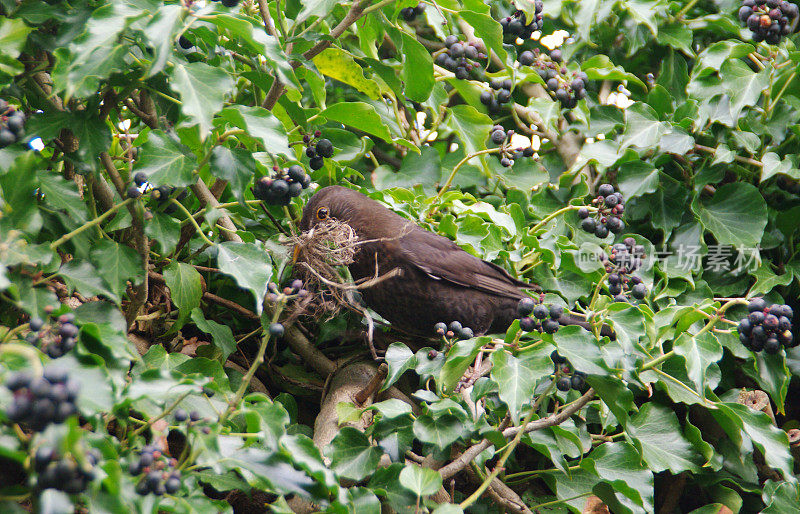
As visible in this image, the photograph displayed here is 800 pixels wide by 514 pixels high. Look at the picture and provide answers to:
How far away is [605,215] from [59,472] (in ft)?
6.49

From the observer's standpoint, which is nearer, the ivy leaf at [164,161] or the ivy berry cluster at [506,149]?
the ivy leaf at [164,161]

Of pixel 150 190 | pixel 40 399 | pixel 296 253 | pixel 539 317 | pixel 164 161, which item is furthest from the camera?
pixel 296 253

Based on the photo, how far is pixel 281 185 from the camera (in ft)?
6.21

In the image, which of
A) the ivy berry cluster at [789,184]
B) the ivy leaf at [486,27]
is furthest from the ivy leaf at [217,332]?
the ivy berry cluster at [789,184]

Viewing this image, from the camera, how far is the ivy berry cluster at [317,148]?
2252mm

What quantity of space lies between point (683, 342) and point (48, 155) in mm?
2283

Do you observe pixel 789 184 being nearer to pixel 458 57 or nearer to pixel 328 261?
pixel 458 57

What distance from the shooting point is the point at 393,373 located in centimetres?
212

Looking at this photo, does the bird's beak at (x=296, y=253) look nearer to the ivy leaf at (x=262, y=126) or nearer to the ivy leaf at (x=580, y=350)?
the ivy leaf at (x=262, y=126)

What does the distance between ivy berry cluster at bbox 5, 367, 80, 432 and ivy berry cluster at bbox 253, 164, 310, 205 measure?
3.11ft

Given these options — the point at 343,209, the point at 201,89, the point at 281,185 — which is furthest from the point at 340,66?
the point at 201,89

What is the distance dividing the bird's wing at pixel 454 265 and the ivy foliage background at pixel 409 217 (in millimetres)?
70

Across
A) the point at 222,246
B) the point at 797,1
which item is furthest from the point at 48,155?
the point at 797,1

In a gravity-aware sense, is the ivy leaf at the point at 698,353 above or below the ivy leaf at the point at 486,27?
below
